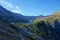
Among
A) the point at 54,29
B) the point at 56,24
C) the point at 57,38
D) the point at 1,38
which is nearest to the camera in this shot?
the point at 1,38

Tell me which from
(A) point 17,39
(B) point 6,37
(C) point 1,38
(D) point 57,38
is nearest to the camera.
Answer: (C) point 1,38

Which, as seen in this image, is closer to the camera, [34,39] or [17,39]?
[17,39]

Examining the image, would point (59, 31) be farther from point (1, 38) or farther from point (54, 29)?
point (1, 38)

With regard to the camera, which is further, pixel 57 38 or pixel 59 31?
pixel 59 31

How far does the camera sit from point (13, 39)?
35.8 metres

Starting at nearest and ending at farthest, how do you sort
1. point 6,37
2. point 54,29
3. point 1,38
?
point 1,38
point 6,37
point 54,29

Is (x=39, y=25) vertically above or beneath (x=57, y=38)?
above

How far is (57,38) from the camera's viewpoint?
4830 inches

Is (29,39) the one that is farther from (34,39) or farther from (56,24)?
(56,24)

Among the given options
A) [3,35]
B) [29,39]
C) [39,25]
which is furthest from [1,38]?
[39,25]

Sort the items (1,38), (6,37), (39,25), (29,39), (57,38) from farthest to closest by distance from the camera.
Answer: (57,38) < (39,25) < (29,39) < (6,37) < (1,38)

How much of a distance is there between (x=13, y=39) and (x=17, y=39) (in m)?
1.71

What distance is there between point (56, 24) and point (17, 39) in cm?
10807

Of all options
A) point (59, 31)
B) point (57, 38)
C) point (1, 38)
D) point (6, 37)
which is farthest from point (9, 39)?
point (59, 31)
